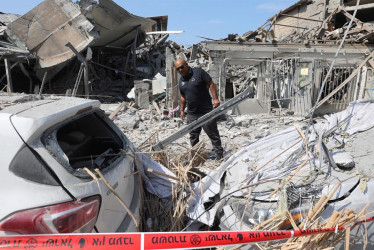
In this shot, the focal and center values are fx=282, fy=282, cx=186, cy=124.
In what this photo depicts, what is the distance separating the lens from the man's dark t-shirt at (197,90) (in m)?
5.00

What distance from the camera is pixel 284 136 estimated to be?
3578mm

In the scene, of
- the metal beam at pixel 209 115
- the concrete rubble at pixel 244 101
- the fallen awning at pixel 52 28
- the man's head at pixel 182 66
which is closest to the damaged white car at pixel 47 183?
the concrete rubble at pixel 244 101

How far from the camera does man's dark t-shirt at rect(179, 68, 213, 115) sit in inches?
197

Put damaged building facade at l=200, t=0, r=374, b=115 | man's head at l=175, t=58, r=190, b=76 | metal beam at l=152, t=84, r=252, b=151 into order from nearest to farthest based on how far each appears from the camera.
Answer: metal beam at l=152, t=84, r=252, b=151, man's head at l=175, t=58, r=190, b=76, damaged building facade at l=200, t=0, r=374, b=115

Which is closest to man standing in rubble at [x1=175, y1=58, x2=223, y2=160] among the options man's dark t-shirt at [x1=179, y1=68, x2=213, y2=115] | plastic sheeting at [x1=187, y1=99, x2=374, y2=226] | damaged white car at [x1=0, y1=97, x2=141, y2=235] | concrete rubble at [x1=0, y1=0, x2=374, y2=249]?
man's dark t-shirt at [x1=179, y1=68, x2=213, y2=115]

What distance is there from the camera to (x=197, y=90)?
197 inches

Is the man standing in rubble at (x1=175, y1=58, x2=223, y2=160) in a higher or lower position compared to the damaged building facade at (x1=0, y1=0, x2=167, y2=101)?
lower

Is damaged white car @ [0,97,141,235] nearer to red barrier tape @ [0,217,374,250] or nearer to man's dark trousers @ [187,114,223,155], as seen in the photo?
red barrier tape @ [0,217,374,250]

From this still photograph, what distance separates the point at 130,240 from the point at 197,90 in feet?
12.2

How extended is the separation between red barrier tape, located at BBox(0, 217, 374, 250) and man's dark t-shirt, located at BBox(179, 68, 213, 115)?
355cm

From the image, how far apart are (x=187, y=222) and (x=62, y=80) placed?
51.0ft

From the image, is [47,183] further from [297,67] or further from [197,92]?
[297,67]

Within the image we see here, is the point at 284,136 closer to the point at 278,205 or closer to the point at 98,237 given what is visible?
the point at 278,205

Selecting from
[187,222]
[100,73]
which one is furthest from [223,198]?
[100,73]
